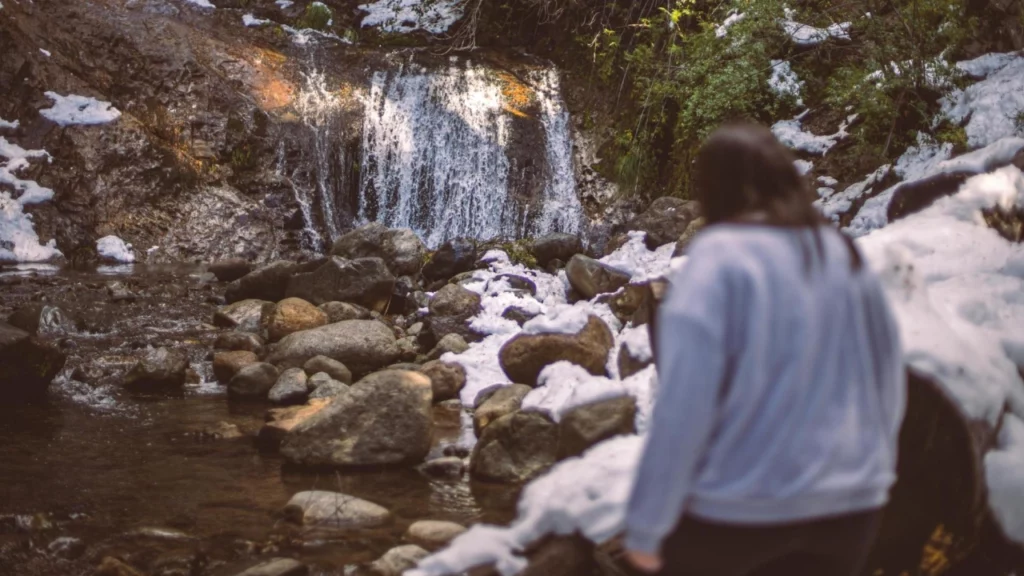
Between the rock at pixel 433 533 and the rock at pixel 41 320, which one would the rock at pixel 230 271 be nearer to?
the rock at pixel 41 320

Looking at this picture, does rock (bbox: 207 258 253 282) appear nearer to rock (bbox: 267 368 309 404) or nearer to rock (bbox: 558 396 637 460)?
rock (bbox: 267 368 309 404)

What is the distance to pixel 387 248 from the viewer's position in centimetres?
1077

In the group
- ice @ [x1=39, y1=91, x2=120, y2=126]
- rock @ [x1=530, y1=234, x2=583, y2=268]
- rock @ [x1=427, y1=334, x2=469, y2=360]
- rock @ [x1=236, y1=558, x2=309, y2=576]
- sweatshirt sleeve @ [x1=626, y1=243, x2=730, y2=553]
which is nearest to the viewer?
sweatshirt sleeve @ [x1=626, y1=243, x2=730, y2=553]

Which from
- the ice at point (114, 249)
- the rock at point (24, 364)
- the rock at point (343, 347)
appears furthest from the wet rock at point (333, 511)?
the ice at point (114, 249)

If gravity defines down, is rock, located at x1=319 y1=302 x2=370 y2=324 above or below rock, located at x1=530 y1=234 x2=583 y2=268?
below

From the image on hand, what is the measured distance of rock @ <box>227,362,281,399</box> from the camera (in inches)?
270

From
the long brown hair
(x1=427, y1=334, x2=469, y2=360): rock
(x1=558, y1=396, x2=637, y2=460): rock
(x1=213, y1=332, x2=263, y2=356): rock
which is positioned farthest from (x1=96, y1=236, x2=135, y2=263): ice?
the long brown hair

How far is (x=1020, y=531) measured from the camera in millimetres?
2906

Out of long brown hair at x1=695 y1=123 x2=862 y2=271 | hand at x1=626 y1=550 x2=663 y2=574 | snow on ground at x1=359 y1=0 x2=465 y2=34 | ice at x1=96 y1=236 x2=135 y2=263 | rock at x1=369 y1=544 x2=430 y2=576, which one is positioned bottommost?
rock at x1=369 y1=544 x2=430 y2=576

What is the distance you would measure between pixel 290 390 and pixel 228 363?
1.06 metres

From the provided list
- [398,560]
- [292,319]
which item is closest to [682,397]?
[398,560]

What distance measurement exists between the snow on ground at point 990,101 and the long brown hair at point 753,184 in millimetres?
5380

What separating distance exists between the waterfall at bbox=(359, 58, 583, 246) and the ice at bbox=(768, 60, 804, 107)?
171 inches

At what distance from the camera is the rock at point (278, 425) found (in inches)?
222
